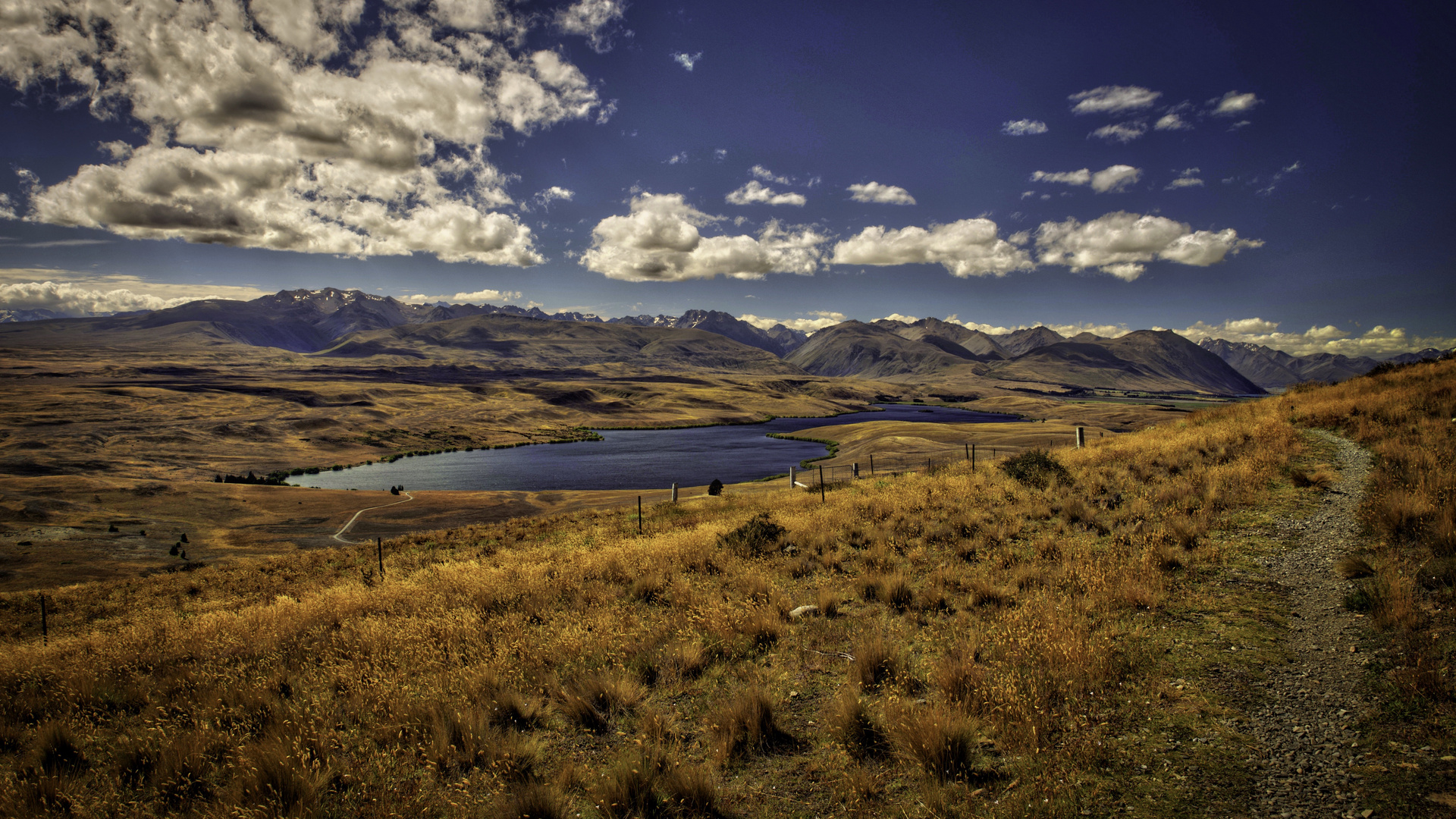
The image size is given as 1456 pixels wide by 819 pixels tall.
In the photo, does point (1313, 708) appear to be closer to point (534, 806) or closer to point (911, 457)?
point (534, 806)

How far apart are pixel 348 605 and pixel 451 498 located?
49.2 meters

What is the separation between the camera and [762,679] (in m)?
6.94

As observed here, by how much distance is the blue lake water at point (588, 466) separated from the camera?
7150 centimetres

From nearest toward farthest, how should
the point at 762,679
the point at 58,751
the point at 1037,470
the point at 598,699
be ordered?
the point at 58,751, the point at 598,699, the point at 762,679, the point at 1037,470

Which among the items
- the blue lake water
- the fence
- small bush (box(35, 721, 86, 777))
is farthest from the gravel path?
the blue lake water

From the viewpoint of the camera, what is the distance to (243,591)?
752 inches

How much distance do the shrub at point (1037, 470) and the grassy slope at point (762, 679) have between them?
354 cm

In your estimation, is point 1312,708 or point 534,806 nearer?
point 534,806

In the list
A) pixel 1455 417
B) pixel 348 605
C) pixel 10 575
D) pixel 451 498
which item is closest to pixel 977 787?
pixel 348 605

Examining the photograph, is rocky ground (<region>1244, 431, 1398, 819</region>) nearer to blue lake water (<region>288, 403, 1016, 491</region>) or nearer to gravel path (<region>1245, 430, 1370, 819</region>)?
gravel path (<region>1245, 430, 1370, 819</region>)

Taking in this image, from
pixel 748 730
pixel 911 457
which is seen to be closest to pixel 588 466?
pixel 911 457

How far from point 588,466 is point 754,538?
75343 millimetres

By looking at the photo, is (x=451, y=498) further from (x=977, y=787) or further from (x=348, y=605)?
(x=977, y=787)

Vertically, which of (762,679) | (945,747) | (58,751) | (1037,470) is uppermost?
(1037,470)
